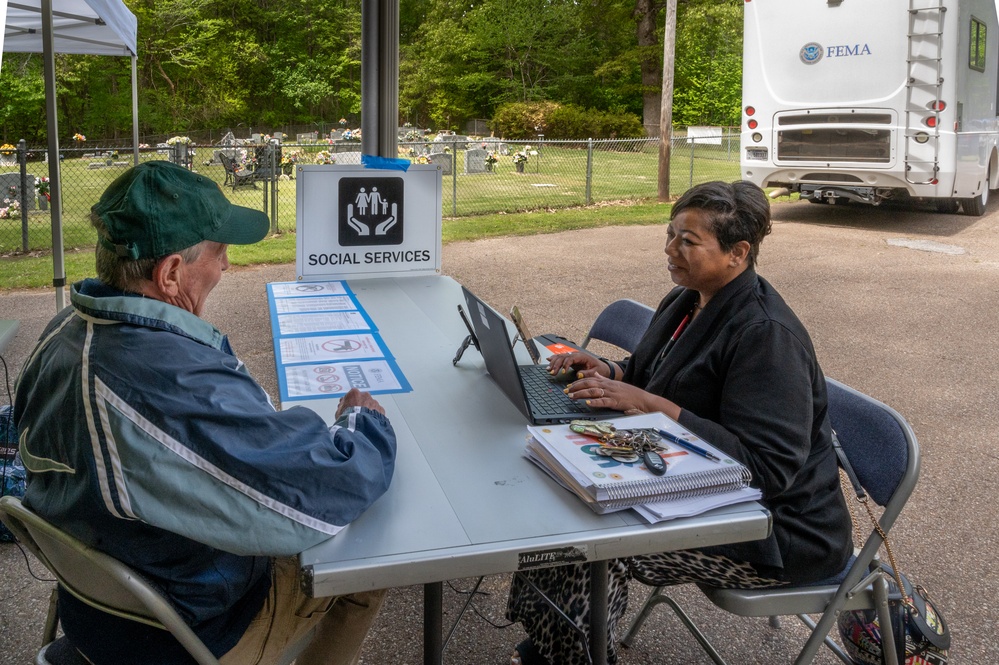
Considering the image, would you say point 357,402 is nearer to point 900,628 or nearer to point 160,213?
point 160,213

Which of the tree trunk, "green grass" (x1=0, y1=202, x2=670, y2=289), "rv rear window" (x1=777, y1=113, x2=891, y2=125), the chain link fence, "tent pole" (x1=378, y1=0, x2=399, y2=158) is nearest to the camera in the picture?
"tent pole" (x1=378, y1=0, x2=399, y2=158)

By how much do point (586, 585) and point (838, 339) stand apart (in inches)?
198

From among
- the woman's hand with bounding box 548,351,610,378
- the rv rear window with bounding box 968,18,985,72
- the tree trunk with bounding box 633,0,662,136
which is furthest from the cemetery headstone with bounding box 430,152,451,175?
the tree trunk with bounding box 633,0,662,136

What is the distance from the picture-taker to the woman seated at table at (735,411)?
78.2 inches

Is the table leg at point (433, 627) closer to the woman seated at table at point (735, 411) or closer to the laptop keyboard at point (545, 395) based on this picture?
the woman seated at table at point (735, 411)

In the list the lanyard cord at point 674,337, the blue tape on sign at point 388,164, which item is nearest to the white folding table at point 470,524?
the lanyard cord at point 674,337

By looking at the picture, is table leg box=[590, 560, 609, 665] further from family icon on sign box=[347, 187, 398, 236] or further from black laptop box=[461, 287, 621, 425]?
family icon on sign box=[347, 187, 398, 236]

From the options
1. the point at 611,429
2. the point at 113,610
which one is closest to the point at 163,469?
the point at 113,610

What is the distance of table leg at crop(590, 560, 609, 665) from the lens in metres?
1.88

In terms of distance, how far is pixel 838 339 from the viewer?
6605 mm

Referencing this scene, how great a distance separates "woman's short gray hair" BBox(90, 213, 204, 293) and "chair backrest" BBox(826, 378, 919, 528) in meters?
1.68

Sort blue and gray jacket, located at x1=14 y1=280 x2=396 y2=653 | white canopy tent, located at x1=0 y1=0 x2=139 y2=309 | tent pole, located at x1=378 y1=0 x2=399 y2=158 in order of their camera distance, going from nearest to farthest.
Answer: blue and gray jacket, located at x1=14 y1=280 x2=396 y2=653, tent pole, located at x1=378 y1=0 x2=399 y2=158, white canopy tent, located at x1=0 y1=0 x2=139 y2=309

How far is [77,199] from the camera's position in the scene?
14.5 meters

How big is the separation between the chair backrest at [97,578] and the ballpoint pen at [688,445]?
1001mm
